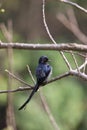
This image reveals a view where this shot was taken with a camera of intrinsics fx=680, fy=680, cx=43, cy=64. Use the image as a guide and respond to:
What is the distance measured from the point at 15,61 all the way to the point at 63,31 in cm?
430

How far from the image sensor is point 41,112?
9508mm

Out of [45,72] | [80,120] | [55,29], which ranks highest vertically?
[45,72]

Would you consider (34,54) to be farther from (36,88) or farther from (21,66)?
(36,88)

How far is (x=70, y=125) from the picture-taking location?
9523 mm

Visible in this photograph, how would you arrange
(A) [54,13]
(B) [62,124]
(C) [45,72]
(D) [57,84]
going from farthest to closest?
(A) [54,13], (D) [57,84], (B) [62,124], (C) [45,72]

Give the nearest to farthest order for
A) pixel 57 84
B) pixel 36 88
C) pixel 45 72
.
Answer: pixel 36 88 < pixel 45 72 < pixel 57 84

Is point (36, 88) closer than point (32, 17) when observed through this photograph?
Yes

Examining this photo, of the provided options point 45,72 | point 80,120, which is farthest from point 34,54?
point 45,72

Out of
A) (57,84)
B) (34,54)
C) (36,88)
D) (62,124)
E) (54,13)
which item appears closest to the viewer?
(36,88)

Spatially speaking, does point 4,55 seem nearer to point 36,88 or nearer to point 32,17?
point 32,17

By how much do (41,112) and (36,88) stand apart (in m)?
4.61

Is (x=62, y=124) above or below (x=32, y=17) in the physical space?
above

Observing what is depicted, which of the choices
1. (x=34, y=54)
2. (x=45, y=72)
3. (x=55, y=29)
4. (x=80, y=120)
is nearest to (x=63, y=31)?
(x=55, y=29)

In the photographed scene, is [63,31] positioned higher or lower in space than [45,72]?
lower
